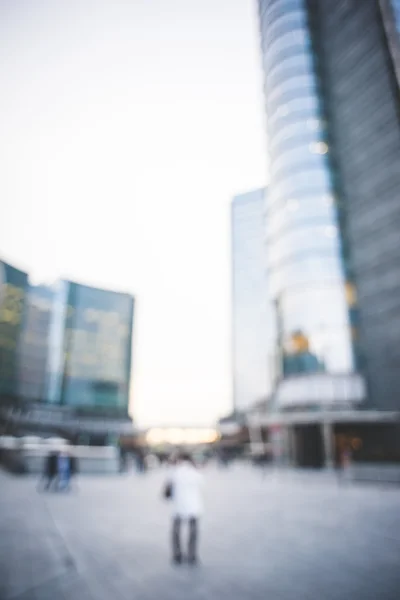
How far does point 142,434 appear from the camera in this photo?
74.9 m

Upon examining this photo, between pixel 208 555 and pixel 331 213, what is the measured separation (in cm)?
3664

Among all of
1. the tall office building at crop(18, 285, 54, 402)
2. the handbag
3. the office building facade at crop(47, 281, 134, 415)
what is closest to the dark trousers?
the handbag

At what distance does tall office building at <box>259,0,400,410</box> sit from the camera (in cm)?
3222

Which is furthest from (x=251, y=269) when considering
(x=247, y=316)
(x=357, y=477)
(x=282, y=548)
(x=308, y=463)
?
(x=282, y=548)

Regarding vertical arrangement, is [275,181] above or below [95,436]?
above

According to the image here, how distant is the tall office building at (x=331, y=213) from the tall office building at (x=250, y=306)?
44032mm

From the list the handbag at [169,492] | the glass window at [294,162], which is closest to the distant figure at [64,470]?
the handbag at [169,492]

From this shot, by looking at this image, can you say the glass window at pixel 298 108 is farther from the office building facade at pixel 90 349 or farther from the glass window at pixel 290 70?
the office building facade at pixel 90 349

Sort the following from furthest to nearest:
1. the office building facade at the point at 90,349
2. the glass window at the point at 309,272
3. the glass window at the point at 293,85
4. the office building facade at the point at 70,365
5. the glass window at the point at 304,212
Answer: the office building facade at the point at 90,349, the office building facade at the point at 70,365, the glass window at the point at 293,85, the glass window at the point at 304,212, the glass window at the point at 309,272

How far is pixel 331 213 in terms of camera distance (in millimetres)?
37250

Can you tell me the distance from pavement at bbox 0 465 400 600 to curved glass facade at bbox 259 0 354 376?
25.7 meters

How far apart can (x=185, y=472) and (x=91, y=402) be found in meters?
79.6

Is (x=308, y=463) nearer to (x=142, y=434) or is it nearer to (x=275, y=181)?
(x=275, y=181)

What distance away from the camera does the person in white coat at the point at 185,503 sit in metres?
5.09
